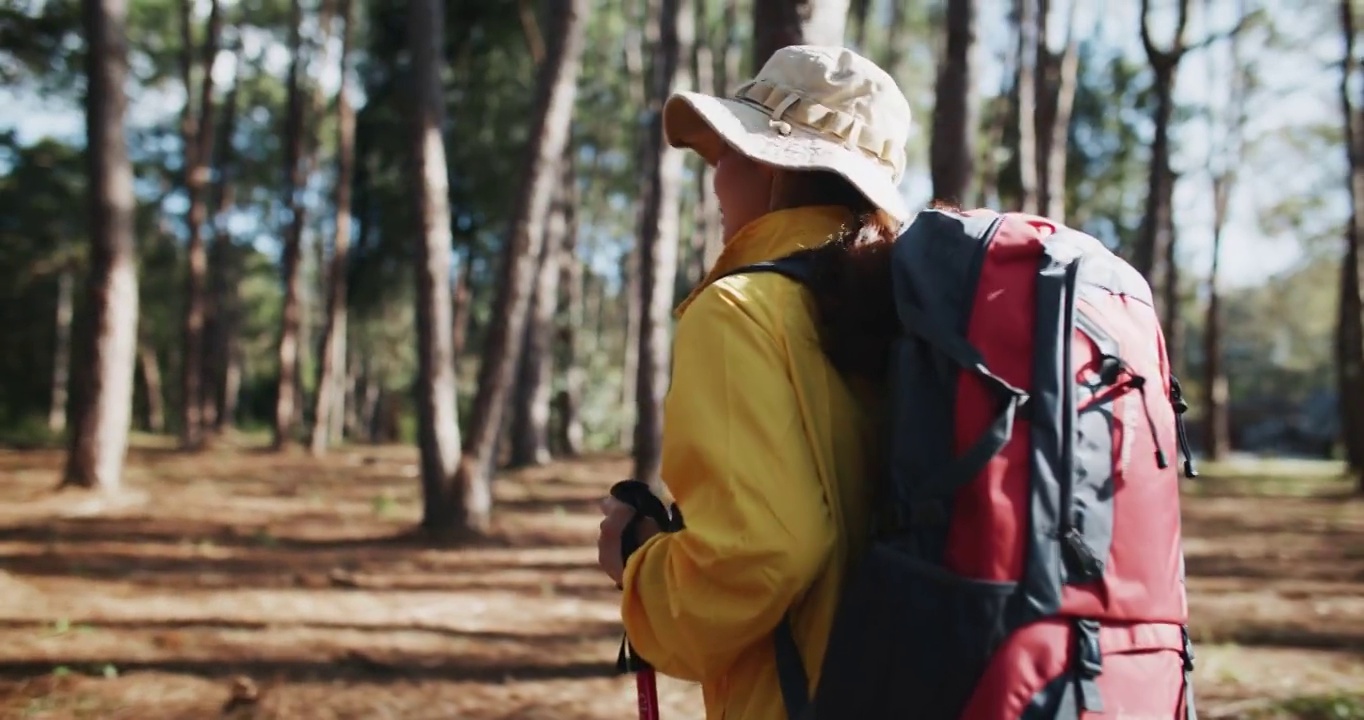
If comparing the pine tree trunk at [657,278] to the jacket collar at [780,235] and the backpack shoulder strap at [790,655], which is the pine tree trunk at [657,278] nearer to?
the jacket collar at [780,235]

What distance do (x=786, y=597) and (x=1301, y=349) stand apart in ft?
238

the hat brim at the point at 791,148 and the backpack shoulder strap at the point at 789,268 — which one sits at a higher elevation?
the hat brim at the point at 791,148

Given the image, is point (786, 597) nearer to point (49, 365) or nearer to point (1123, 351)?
point (1123, 351)

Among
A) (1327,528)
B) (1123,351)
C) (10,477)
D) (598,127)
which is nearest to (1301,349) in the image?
Result: (598,127)

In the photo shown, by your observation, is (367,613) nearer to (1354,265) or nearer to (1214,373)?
(1354,265)

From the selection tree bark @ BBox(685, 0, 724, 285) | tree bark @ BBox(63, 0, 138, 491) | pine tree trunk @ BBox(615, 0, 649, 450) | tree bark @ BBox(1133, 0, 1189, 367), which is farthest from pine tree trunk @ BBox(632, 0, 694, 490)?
pine tree trunk @ BBox(615, 0, 649, 450)

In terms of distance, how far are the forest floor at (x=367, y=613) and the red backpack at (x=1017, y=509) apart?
13.8 feet

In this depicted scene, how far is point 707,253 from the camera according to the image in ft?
71.8

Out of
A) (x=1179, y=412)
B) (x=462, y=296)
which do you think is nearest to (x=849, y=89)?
(x=1179, y=412)

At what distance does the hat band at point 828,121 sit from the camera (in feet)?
6.11

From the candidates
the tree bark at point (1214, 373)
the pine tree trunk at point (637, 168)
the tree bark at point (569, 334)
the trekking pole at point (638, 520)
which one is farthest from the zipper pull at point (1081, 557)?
the tree bark at point (1214, 373)

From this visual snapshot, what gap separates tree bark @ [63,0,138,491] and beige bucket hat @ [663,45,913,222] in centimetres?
1023

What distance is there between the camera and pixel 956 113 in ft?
21.6

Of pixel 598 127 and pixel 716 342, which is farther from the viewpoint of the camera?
pixel 598 127
